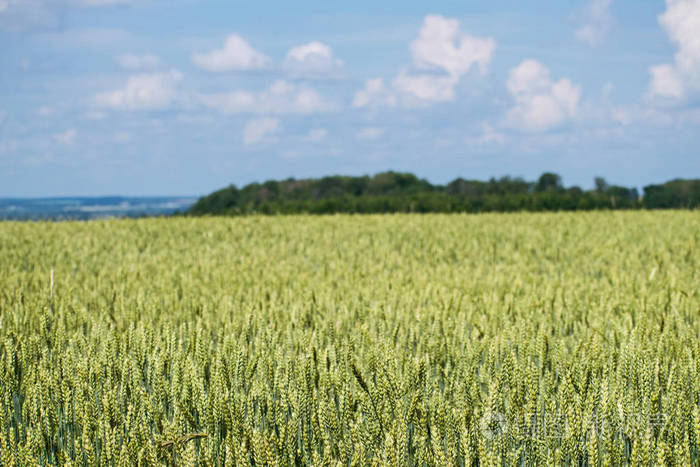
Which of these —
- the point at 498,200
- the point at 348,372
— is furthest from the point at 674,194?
the point at 348,372

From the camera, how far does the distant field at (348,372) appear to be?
2.05m

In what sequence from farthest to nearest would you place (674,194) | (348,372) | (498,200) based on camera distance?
(674,194)
(498,200)
(348,372)

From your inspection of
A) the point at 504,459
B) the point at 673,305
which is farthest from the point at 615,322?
the point at 504,459

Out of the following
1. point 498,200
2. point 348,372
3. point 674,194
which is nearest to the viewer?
point 348,372

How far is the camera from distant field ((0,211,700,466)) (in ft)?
6.72

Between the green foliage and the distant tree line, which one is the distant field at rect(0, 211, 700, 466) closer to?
the distant tree line

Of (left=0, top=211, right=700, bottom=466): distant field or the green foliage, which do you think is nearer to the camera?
(left=0, top=211, right=700, bottom=466): distant field

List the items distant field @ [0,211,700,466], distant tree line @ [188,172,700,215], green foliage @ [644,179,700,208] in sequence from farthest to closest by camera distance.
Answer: distant tree line @ [188,172,700,215] → green foliage @ [644,179,700,208] → distant field @ [0,211,700,466]

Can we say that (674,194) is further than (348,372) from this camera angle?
Yes

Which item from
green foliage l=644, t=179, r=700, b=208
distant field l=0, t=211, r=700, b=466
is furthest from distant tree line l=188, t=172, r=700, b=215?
distant field l=0, t=211, r=700, b=466

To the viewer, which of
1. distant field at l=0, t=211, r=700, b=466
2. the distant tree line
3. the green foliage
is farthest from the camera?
the distant tree line

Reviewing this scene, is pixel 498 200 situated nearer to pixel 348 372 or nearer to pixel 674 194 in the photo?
pixel 674 194

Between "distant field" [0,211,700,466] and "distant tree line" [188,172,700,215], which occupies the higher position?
"distant tree line" [188,172,700,215]

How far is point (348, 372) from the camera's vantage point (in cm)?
283
